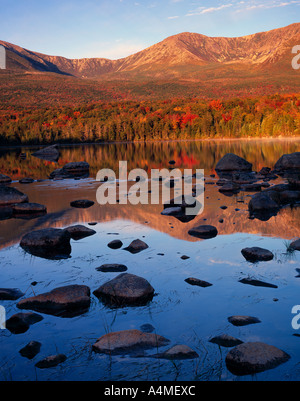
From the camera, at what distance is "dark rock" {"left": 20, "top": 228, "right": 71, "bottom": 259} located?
9.09 metres

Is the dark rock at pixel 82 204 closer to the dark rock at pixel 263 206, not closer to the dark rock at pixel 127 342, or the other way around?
the dark rock at pixel 263 206

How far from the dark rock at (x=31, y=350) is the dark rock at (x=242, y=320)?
2684 mm

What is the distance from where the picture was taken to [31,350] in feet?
16.0

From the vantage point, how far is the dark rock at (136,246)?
29.4ft

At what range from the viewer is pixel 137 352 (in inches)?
187

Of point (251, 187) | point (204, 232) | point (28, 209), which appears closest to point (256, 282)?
point (204, 232)

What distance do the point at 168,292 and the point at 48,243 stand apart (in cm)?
401

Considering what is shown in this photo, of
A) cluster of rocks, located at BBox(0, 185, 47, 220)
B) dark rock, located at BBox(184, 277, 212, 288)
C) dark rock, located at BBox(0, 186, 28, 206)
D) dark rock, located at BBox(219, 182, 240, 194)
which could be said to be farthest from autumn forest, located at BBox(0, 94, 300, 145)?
dark rock, located at BBox(184, 277, 212, 288)

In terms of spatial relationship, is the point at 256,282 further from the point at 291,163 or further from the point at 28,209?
the point at 291,163

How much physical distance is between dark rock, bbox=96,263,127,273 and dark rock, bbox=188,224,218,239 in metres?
3.02

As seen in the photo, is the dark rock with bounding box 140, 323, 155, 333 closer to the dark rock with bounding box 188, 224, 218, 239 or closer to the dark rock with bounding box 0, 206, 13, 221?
the dark rock with bounding box 188, 224, 218, 239

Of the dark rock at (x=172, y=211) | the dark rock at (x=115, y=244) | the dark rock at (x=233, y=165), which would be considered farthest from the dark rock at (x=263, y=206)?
the dark rock at (x=233, y=165)
